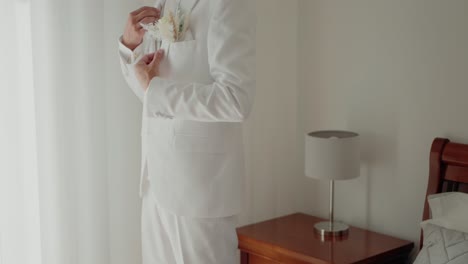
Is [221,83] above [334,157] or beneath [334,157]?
above

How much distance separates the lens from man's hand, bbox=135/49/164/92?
1923mm

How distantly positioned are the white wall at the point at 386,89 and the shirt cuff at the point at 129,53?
0.98m

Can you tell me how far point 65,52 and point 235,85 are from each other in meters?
0.78

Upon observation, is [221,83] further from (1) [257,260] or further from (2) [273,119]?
(2) [273,119]

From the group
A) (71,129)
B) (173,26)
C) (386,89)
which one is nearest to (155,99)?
(173,26)

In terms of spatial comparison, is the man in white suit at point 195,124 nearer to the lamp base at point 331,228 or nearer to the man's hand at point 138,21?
the man's hand at point 138,21

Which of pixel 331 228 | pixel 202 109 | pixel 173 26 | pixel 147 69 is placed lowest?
pixel 331 228

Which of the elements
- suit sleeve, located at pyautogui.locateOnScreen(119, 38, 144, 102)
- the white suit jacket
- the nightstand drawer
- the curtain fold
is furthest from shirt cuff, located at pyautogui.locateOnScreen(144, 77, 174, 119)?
the nightstand drawer

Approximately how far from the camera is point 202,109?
185 centimetres

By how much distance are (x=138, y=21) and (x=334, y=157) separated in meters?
0.91

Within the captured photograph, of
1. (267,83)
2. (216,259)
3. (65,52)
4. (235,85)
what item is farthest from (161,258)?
(267,83)

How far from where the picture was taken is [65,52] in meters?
2.30

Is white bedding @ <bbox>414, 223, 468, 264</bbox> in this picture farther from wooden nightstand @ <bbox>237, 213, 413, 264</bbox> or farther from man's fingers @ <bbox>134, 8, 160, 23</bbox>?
man's fingers @ <bbox>134, 8, 160, 23</bbox>

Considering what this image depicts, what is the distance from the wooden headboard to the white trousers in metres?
0.76
